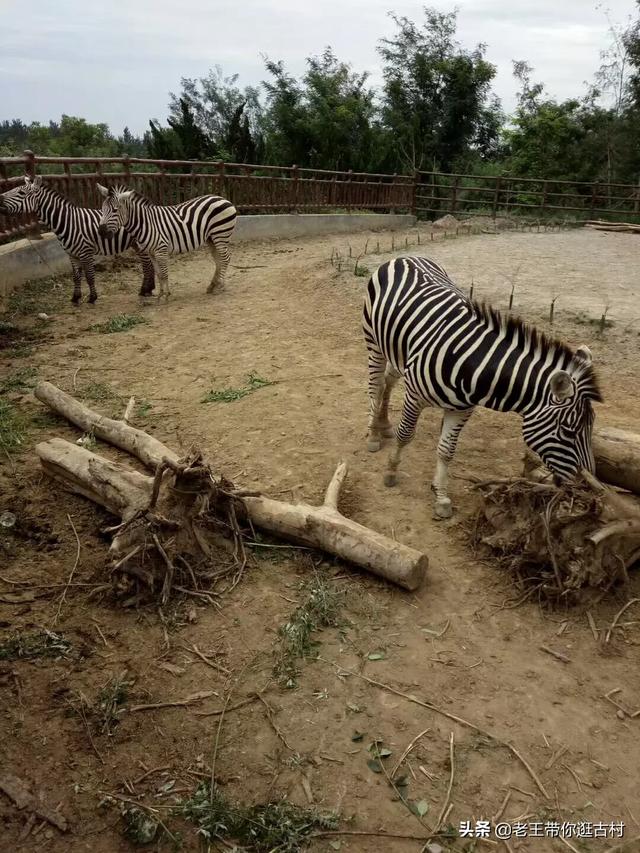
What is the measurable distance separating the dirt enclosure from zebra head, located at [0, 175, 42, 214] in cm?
451

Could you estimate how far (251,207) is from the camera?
52.4ft

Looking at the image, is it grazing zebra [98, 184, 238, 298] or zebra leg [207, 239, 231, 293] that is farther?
zebra leg [207, 239, 231, 293]

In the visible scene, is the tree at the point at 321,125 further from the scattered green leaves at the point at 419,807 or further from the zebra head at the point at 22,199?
the scattered green leaves at the point at 419,807

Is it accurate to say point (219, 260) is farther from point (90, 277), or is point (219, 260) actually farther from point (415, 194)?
point (415, 194)

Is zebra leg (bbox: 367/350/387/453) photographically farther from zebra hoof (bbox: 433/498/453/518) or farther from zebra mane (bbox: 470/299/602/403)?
zebra mane (bbox: 470/299/602/403)

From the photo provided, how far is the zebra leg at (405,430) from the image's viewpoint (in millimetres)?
4328

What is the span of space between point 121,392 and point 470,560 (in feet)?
13.2

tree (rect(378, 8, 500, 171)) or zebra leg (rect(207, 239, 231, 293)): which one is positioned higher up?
tree (rect(378, 8, 500, 171))

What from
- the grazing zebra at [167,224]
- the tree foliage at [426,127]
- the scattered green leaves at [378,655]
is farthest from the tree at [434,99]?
the scattered green leaves at [378,655]

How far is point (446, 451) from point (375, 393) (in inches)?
41.3

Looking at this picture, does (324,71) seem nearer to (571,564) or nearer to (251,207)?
(251,207)

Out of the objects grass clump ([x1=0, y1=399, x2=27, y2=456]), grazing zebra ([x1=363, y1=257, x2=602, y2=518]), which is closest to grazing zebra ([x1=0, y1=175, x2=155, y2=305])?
grass clump ([x1=0, y1=399, x2=27, y2=456])

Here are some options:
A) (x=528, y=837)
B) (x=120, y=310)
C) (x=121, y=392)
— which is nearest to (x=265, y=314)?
(x=120, y=310)

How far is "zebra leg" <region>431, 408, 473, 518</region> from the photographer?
419cm
